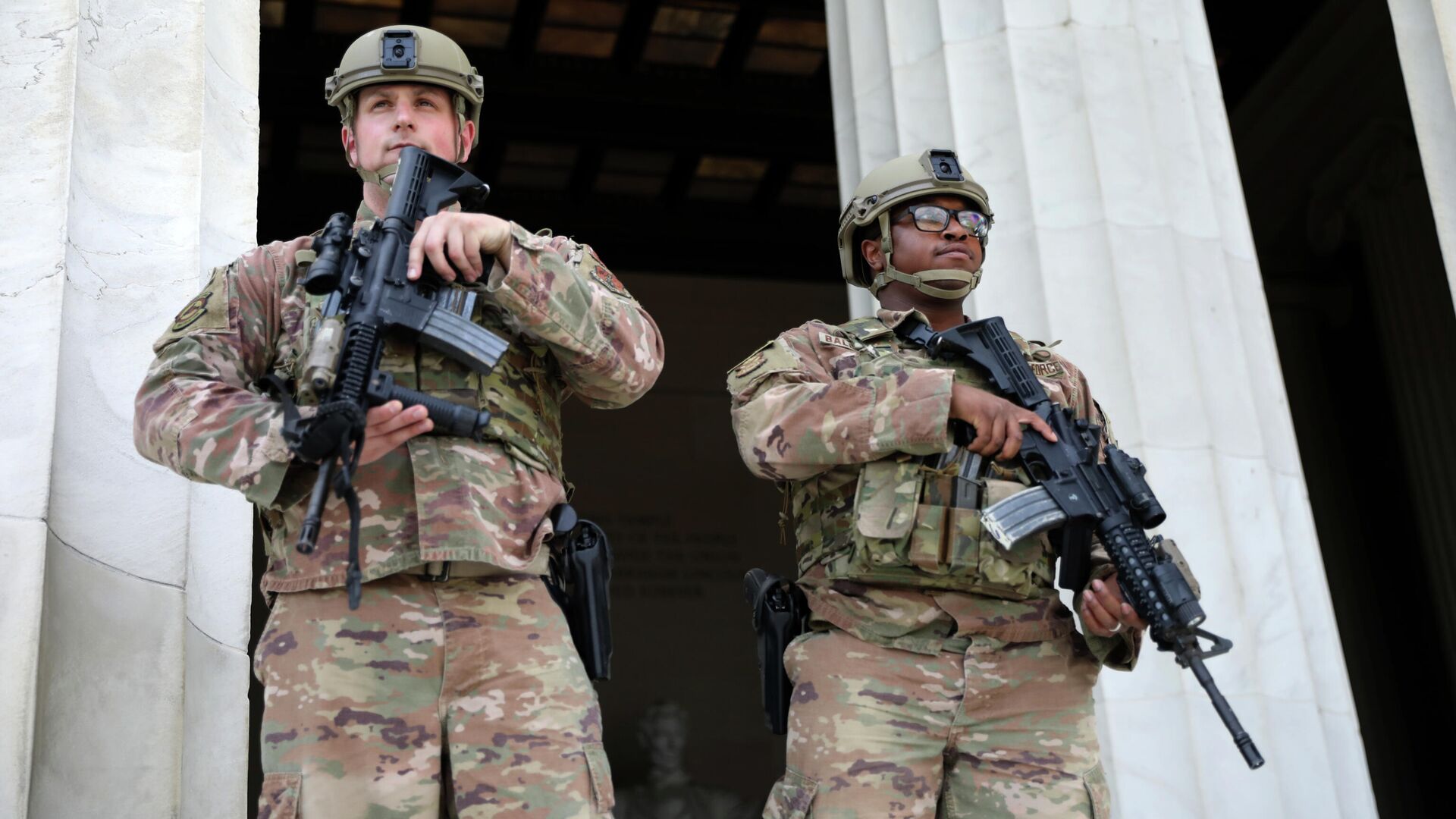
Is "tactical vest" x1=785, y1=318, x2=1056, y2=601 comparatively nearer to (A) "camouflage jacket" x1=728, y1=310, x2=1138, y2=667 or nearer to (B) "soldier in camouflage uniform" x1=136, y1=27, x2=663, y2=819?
(A) "camouflage jacket" x1=728, y1=310, x2=1138, y2=667

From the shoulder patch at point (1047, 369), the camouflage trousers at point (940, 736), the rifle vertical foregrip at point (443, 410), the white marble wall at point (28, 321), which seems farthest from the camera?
the shoulder patch at point (1047, 369)

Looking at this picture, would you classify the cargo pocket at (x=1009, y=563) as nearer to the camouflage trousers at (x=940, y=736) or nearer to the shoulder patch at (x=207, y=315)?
the camouflage trousers at (x=940, y=736)

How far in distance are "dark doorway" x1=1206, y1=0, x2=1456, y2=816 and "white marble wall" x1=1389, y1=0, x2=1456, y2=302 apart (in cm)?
527

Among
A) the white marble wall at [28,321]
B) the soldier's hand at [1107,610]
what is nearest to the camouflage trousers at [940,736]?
the soldier's hand at [1107,610]

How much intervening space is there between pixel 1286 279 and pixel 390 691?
36.6ft

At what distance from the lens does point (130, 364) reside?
13.4 feet

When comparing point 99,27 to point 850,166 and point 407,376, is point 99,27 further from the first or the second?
point 850,166

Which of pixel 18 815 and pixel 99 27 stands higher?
pixel 99 27

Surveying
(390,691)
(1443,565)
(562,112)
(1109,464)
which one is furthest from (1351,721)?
(562,112)

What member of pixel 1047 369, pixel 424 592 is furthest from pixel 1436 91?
pixel 424 592

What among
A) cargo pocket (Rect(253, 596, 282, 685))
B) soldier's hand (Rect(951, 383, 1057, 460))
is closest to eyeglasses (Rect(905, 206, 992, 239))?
soldier's hand (Rect(951, 383, 1057, 460))

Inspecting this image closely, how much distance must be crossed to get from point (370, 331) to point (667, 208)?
10.3m

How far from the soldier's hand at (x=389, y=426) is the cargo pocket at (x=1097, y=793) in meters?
1.58

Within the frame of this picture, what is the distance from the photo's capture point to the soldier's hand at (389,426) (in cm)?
276
